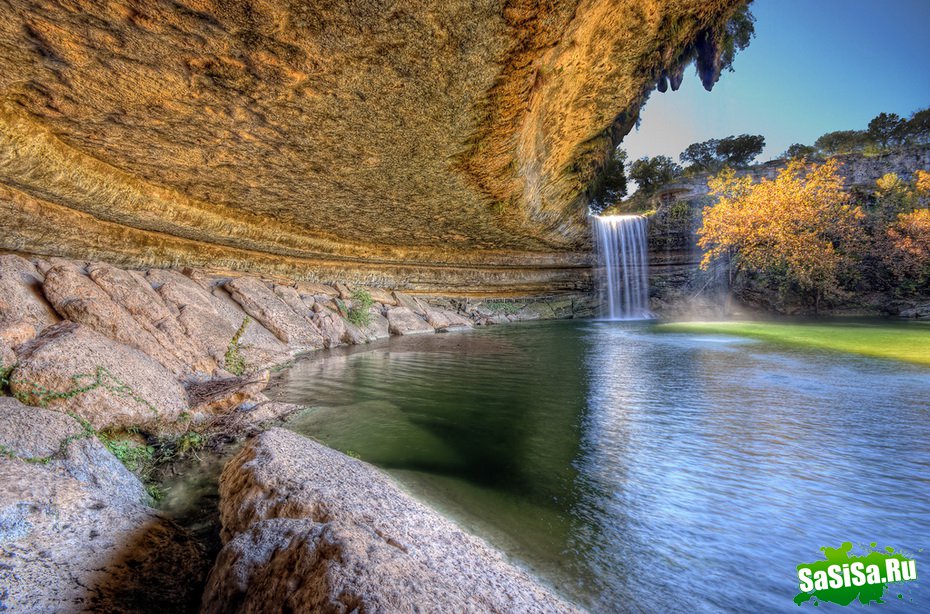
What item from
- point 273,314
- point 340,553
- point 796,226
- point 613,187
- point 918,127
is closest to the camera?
point 340,553

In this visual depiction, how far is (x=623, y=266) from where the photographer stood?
74.6 ft

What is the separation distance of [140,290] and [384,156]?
5.08 m

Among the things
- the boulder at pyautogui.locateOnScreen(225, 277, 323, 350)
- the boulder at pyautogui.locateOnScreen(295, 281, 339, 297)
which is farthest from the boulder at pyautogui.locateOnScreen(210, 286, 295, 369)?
the boulder at pyautogui.locateOnScreen(295, 281, 339, 297)

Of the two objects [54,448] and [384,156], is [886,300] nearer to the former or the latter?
[384,156]

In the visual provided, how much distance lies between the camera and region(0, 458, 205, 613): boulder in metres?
1.48

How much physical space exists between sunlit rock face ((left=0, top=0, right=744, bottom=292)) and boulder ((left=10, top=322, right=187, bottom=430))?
3.41 m

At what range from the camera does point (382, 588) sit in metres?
1.27

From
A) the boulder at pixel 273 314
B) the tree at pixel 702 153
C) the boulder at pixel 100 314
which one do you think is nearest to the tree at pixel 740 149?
the tree at pixel 702 153

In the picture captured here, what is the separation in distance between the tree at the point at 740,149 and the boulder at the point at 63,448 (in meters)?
40.6

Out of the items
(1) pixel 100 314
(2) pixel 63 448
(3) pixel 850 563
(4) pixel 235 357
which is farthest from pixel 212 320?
(3) pixel 850 563

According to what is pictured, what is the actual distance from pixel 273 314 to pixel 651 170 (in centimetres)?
3221

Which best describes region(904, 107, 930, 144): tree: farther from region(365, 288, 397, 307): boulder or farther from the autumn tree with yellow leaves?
region(365, 288, 397, 307): boulder

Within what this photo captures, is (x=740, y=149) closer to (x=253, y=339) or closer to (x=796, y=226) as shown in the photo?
(x=796, y=226)

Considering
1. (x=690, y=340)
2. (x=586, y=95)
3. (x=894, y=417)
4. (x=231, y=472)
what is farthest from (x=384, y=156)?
(x=690, y=340)
